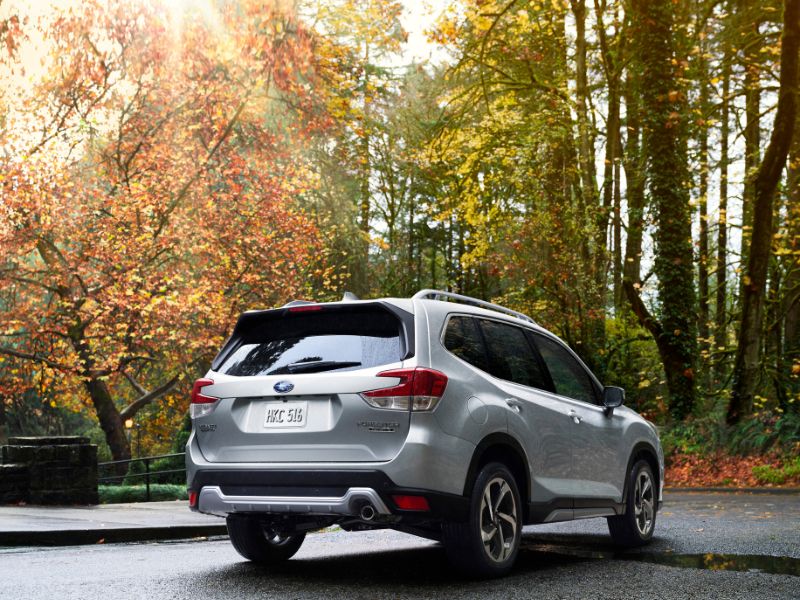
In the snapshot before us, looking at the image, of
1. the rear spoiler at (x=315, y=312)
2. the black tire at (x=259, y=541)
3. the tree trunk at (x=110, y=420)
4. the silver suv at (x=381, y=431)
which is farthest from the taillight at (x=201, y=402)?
the tree trunk at (x=110, y=420)

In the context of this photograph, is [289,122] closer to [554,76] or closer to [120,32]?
[120,32]

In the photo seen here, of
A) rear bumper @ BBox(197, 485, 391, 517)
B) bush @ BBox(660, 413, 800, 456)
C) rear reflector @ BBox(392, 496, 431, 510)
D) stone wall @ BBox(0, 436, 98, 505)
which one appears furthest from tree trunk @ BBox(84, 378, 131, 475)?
rear reflector @ BBox(392, 496, 431, 510)

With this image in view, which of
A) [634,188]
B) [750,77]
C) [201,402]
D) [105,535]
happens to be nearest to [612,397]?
[201,402]

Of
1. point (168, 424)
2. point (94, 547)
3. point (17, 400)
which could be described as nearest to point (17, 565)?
point (94, 547)

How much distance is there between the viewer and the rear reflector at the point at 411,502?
19.9 ft

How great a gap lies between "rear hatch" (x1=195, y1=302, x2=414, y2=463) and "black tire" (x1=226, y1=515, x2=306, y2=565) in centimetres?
90

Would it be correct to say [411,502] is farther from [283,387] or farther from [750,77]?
[750,77]

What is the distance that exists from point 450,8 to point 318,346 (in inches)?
788

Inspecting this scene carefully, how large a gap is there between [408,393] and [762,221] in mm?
13608

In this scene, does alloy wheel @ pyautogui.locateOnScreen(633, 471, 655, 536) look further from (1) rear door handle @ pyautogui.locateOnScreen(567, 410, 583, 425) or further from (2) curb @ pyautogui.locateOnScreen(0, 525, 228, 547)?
(2) curb @ pyautogui.locateOnScreen(0, 525, 228, 547)

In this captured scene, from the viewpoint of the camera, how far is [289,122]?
25.2 meters

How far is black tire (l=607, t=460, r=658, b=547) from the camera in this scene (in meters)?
8.77

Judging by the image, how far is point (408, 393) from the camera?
243 inches

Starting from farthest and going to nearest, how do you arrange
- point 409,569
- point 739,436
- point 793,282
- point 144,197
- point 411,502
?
point 144,197 < point 793,282 < point 739,436 < point 409,569 < point 411,502
